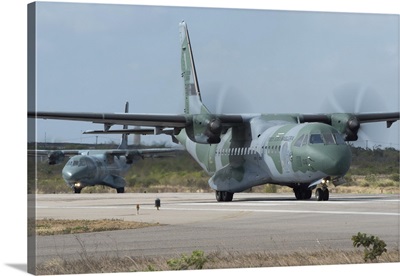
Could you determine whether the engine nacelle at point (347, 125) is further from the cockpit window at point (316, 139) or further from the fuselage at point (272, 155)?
the cockpit window at point (316, 139)

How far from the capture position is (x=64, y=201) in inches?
1305

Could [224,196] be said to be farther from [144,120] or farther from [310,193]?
[144,120]

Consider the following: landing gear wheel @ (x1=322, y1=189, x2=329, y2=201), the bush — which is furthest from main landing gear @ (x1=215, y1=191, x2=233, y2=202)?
the bush

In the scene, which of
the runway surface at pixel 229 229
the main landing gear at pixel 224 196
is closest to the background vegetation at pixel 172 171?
the runway surface at pixel 229 229

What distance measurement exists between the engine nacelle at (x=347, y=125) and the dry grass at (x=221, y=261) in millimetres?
16578

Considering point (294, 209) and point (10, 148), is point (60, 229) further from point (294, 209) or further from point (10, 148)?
point (294, 209)

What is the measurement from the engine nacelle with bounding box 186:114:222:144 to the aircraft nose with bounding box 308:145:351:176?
3691mm

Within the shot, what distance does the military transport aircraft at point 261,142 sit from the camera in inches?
1193

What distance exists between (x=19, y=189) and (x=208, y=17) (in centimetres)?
511

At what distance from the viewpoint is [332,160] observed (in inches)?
1169

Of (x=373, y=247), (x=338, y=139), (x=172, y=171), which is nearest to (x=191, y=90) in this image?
(x=338, y=139)

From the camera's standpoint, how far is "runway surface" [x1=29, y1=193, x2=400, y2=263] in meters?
17.2

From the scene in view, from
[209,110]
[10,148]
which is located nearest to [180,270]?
[10,148]

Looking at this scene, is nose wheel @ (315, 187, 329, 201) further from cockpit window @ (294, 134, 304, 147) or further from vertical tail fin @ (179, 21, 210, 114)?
vertical tail fin @ (179, 21, 210, 114)
